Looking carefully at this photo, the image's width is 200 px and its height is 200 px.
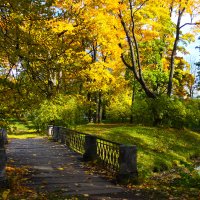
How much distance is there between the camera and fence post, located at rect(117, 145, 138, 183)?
9.88m

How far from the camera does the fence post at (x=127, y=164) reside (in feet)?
32.4

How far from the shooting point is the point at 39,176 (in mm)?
10812

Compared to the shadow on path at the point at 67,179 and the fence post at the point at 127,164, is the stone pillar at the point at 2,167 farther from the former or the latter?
the fence post at the point at 127,164

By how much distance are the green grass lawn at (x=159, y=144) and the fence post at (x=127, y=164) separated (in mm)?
4993

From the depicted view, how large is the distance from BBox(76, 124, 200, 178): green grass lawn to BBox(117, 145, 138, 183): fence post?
499 centimetres

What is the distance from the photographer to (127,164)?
9.95m

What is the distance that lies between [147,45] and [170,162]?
18536 millimetres

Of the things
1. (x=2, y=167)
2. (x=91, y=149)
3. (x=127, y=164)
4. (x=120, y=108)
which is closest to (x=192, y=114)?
(x=91, y=149)

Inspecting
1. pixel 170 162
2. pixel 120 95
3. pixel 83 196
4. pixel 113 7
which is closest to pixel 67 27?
pixel 113 7

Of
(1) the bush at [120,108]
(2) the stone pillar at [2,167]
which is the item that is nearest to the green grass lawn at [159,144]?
(2) the stone pillar at [2,167]

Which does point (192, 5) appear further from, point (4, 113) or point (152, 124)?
point (4, 113)

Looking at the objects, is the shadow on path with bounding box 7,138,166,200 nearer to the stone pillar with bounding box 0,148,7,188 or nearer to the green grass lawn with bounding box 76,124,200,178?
the stone pillar with bounding box 0,148,7,188

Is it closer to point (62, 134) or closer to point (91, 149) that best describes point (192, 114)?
point (62, 134)

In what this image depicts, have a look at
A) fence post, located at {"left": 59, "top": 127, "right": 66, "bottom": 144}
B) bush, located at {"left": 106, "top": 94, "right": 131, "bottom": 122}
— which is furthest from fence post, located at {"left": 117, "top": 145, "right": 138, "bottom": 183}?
bush, located at {"left": 106, "top": 94, "right": 131, "bottom": 122}
